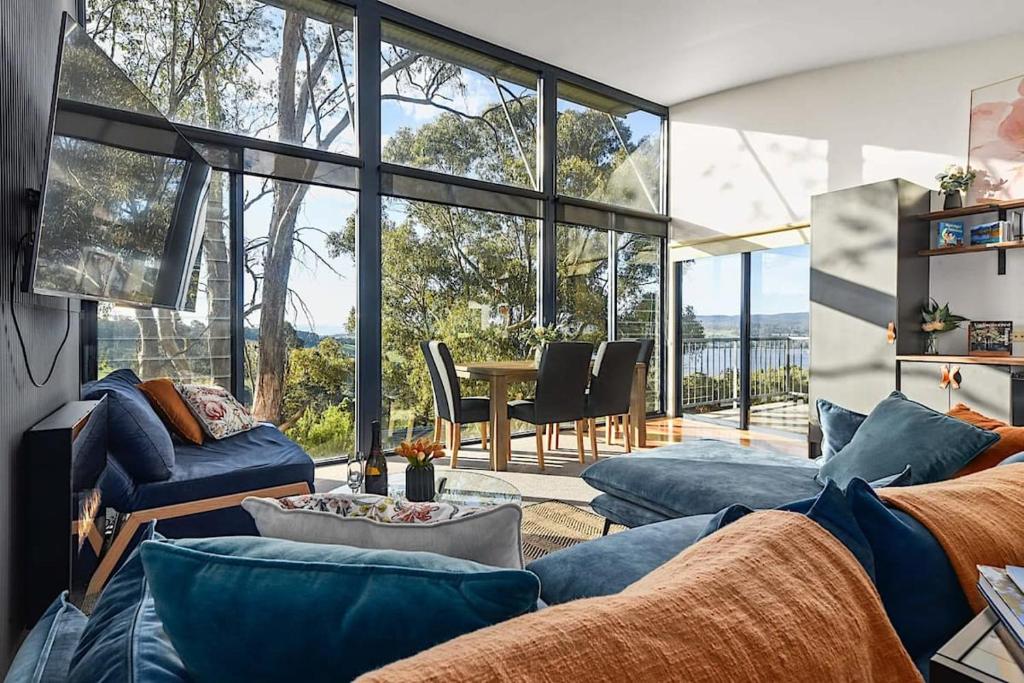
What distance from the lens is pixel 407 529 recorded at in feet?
2.93

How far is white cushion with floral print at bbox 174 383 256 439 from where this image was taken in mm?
3164

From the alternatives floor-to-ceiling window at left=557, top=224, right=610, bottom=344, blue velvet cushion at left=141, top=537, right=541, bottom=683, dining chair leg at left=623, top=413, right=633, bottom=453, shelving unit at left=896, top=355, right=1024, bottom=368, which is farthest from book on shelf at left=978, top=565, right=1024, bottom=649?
floor-to-ceiling window at left=557, top=224, right=610, bottom=344

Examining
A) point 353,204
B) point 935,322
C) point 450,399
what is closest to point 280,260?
point 353,204

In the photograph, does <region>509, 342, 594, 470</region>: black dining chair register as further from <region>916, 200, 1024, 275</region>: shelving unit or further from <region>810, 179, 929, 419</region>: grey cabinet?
<region>916, 200, 1024, 275</region>: shelving unit

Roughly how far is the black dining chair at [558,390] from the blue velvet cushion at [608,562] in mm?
2790

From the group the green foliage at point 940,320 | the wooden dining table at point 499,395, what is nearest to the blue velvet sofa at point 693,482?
the wooden dining table at point 499,395

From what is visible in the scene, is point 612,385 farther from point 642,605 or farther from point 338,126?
point 642,605

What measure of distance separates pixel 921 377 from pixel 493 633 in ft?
16.4

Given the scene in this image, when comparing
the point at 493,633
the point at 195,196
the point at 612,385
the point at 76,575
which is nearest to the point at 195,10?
the point at 195,196

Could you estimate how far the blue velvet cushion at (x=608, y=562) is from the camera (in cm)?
133

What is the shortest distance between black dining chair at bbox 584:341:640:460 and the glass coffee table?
2.03m

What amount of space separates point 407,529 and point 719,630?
18.6 inches

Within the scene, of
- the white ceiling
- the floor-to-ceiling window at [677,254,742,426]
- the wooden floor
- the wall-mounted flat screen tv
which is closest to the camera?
the wall-mounted flat screen tv

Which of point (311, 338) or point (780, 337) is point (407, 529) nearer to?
point (311, 338)
